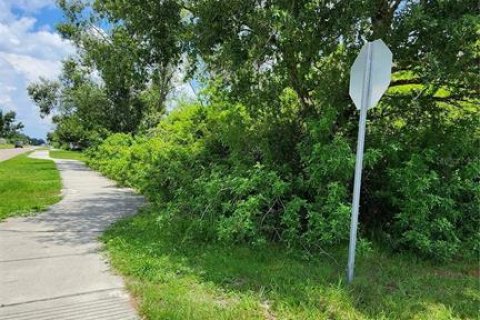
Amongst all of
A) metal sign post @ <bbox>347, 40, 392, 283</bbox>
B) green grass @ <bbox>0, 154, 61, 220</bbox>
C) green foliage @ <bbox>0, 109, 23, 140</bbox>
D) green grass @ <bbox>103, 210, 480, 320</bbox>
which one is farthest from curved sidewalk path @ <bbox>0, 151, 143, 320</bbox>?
green foliage @ <bbox>0, 109, 23, 140</bbox>

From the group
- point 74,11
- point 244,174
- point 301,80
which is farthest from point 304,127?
point 74,11

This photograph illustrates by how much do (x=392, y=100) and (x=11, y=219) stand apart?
22.9ft

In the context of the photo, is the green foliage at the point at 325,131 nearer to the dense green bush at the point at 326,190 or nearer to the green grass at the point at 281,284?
the dense green bush at the point at 326,190

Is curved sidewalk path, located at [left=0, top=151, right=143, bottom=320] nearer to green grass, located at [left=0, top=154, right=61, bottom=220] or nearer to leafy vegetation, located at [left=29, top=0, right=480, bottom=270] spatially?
green grass, located at [left=0, top=154, right=61, bottom=220]

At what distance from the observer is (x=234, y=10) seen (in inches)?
264

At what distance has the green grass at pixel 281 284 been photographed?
389 cm

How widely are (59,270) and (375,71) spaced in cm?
408

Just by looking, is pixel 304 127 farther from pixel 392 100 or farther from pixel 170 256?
pixel 170 256

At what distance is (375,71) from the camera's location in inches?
170

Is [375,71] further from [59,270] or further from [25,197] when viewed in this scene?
[25,197]

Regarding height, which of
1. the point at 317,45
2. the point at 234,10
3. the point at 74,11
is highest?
the point at 74,11

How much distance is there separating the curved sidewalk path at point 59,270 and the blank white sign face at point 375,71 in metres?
3.07

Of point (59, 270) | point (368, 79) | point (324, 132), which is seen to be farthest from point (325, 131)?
point (59, 270)

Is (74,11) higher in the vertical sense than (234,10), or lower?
higher
